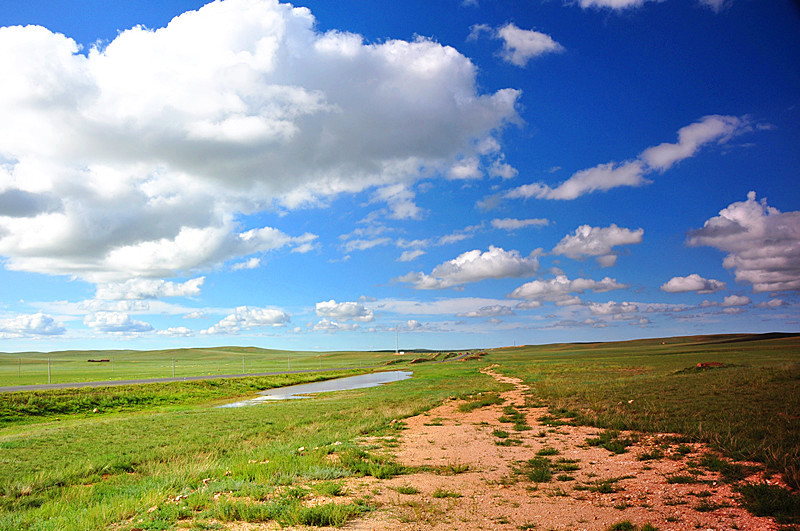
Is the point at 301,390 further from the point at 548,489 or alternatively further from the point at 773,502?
the point at 773,502

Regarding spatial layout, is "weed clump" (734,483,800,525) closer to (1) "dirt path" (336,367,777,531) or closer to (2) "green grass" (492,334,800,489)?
(1) "dirt path" (336,367,777,531)

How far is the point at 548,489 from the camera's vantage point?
9.84 metres

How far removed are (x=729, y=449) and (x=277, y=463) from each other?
1198 cm

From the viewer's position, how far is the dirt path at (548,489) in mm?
7762

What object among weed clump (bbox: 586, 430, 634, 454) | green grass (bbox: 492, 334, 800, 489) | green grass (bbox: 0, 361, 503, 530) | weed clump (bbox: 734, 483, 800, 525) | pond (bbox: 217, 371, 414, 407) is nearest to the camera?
weed clump (bbox: 734, 483, 800, 525)

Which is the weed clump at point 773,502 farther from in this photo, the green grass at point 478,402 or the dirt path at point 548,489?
the green grass at point 478,402

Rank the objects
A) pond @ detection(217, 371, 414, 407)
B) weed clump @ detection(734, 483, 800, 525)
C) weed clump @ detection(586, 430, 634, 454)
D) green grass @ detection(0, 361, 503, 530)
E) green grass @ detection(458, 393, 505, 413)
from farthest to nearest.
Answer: pond @ detection(217, 371, 414, 407) < green grass @ detection(458, 393, 505, 413) < weed clump @ detection(586, 430, 634, 454) < green grass @ detection(0, 361, 503, 530) < weed clump @ detection(734, 483, 800, 525)

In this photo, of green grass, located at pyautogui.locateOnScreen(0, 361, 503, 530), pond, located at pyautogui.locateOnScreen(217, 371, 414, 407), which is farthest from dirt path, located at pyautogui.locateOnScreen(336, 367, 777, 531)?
pond, located at pyautogui.locateOnScreen(217, 371, 414, 407)

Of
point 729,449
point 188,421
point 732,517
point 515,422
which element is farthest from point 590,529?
point 188,421

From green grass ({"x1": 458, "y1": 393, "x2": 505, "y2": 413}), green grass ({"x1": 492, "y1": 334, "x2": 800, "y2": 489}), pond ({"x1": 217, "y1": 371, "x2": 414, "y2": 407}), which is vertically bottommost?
pond ({"x1": 217, "y1": 371, "x2": 414, "y2": 407})

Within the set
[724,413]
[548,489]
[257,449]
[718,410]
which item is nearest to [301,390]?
[257,449]

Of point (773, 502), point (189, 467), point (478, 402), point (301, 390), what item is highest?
point (773, 502)

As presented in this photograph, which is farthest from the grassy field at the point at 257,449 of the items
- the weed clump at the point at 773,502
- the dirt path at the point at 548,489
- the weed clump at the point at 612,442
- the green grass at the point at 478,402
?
the green grass at the point at 478,402

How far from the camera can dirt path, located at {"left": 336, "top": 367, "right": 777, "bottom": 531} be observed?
7762mm
